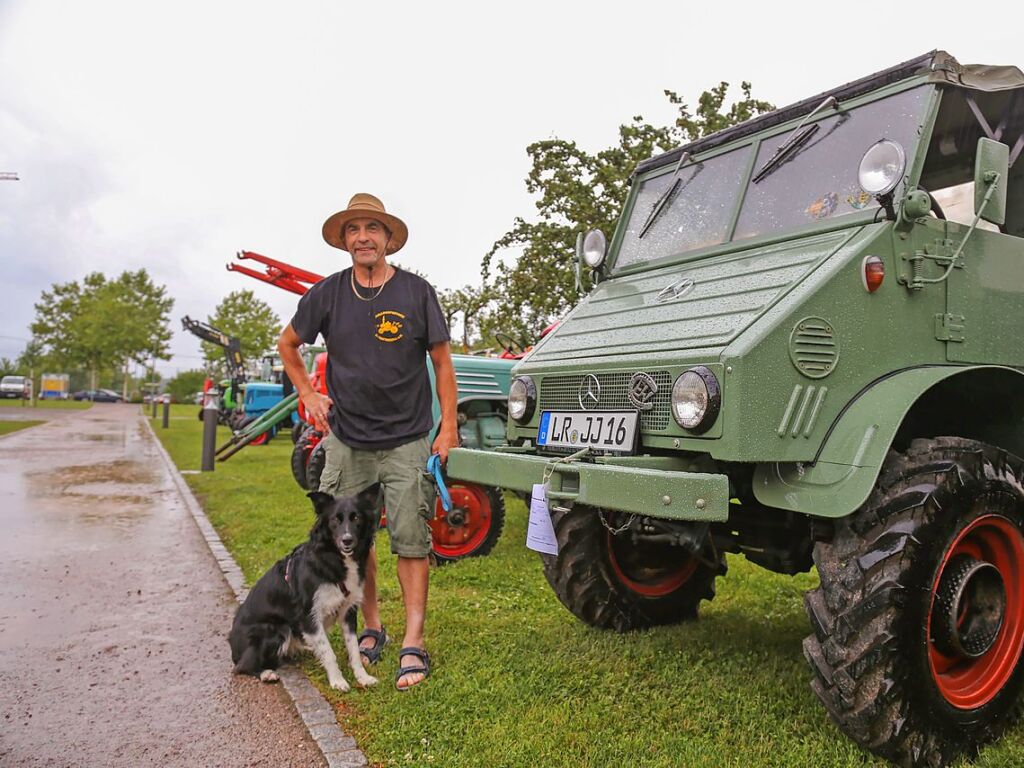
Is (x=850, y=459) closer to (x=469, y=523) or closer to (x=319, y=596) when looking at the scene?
(x=319, y=596)

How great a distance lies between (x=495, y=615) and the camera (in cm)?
509

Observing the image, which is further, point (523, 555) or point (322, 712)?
point (523, 555)

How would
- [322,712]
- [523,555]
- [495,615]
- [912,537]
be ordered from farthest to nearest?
[523,555]
[495,615]
[322,712]
[912,537]

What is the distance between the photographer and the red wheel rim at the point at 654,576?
178 inches

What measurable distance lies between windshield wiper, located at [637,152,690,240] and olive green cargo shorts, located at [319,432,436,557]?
1.80 metres

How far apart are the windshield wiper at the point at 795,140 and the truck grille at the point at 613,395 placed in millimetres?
1478

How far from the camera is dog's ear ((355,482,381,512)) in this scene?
409 cm

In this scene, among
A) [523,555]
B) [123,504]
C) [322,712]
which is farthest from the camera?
[123,504]

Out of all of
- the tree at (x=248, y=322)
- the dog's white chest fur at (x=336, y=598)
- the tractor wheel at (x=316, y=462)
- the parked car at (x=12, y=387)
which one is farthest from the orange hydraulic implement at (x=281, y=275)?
the parked car at (x=12, y=387)

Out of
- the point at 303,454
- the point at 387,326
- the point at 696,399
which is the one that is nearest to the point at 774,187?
the point at 696,399

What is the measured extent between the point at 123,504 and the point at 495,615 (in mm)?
6911

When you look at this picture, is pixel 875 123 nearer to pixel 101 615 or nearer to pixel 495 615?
pixel 495 615

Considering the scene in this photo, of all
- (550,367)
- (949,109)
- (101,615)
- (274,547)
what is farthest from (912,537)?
(274,547)

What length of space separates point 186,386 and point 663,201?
6986 cm
